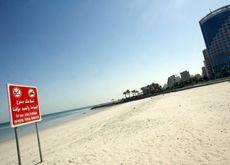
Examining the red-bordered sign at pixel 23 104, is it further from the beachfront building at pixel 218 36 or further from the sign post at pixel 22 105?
the beachfront building at pixel 218 36

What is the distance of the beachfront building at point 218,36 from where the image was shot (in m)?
126

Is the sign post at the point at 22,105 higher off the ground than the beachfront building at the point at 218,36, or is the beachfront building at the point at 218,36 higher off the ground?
the beachfront building at the point at 218,36

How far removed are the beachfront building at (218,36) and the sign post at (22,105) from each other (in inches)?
5443

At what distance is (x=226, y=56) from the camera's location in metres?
127

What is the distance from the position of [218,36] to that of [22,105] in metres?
152

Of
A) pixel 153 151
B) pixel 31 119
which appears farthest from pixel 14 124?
pixel 153 151

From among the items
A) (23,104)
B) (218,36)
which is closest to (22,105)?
(23,104)

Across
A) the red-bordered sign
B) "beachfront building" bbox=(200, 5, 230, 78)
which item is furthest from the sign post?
"beachfront building" bbox=(200, 5, 230, 78)

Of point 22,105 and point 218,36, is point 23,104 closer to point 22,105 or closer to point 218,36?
point 22,105

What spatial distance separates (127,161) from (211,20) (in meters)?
155

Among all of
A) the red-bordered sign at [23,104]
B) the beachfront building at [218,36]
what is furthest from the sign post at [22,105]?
the beachfront building at [218,36]

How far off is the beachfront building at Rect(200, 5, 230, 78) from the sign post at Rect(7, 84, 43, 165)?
138258mm

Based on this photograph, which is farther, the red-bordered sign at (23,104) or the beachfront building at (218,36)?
the beachfront building at (218,36)

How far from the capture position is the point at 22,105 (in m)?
7.07
